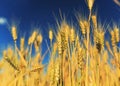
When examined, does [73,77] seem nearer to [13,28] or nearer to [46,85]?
[46,85]

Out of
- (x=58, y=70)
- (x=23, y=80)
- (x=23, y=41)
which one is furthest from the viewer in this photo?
(x=23, y=41)

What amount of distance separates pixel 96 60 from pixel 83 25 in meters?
0.33

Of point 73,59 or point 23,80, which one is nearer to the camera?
point 73,59

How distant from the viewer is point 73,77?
2551 mm

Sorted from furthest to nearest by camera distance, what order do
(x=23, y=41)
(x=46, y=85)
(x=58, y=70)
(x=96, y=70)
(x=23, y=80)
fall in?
(x=23, y=41), (x=46, y=85), (x=23, y=80), (x=96, y=70), (x=58, y=70)

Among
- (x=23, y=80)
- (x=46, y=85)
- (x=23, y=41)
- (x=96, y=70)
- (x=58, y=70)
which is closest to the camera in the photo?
(x=58, y=70)

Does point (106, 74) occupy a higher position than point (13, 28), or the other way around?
point (13, 28)

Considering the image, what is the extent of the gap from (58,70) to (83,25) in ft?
2.34

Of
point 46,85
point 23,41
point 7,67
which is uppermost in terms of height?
point 23,41

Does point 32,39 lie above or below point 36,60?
above

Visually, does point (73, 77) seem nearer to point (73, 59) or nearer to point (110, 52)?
point (73, 59)

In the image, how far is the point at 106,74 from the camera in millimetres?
2938

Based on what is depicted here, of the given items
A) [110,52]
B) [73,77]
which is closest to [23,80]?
[73,77]

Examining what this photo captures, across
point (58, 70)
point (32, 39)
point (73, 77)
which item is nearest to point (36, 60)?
point (32, 39)
